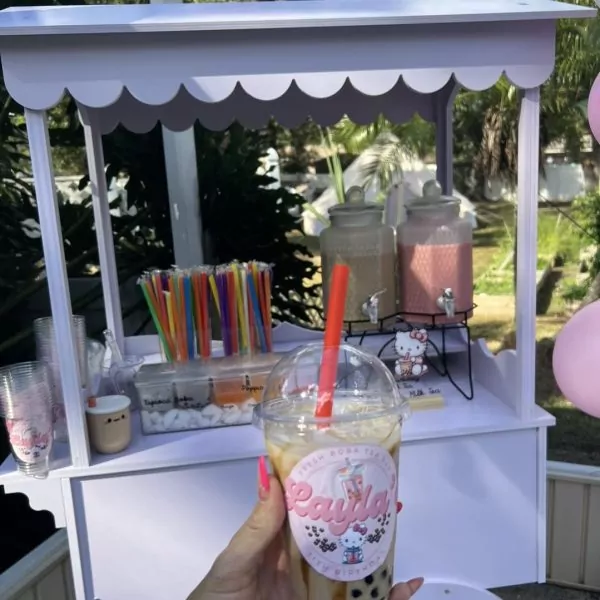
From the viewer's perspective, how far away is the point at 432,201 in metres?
1.32

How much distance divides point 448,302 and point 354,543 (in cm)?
67

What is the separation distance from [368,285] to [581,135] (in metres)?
3.54

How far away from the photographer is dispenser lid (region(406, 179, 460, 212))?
1307mm

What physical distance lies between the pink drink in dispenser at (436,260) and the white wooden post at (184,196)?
882mm

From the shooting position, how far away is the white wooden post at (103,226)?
4.90ft

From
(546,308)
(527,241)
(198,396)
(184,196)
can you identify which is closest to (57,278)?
(198,396)

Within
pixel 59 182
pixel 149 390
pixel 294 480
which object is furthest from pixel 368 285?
pixel 59 182

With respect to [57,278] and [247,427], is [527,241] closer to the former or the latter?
[247,427]

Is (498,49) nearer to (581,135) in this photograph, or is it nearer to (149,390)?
(149,390)

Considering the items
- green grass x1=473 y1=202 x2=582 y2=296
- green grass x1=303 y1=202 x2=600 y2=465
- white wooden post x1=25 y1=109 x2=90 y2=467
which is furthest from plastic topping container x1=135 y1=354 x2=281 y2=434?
green grass x1=473 y1=202 x2=582 y2=296

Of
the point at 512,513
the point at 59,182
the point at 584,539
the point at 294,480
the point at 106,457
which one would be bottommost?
the point at 584,539

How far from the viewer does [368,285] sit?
1.33 metres

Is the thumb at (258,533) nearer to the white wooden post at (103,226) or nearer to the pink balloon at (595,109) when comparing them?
the pink balloon at (595,109)

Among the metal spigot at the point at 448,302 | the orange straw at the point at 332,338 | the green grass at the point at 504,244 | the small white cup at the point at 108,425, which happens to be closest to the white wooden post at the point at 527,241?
the metal spigot at the point at 448,302
